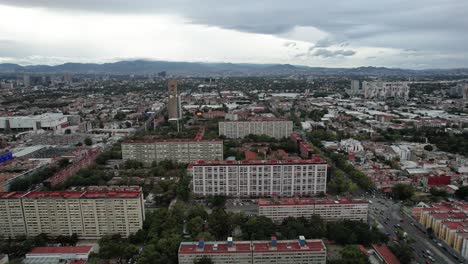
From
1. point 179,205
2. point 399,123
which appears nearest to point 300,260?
point 179,205

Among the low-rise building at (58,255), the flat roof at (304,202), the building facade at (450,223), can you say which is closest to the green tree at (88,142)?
the low-rise building at (58,255)

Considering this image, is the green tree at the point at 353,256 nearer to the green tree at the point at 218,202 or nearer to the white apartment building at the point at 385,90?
the green tree at the point at 218,202

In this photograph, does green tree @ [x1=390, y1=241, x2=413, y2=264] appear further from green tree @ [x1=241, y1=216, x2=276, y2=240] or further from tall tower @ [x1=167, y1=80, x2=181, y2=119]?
tall tower @ [x1=167, y1=80, x2=181, y2=119]

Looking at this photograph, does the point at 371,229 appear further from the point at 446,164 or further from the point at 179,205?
the point at 446,164

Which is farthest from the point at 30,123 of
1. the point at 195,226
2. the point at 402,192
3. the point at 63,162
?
the point at 402,192

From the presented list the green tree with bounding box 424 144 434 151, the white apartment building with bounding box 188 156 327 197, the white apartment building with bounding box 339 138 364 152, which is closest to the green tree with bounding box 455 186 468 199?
the white apartment building with bounding box 188 156 327 197

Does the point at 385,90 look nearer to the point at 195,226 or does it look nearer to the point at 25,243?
the point at 195,226
